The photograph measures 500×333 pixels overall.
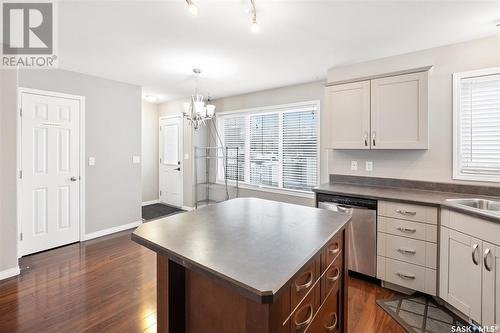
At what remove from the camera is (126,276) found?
2.72 meters

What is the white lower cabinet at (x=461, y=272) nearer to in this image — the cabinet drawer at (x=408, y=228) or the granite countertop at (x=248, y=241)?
the cabinet drawer at (x=408, y=228)

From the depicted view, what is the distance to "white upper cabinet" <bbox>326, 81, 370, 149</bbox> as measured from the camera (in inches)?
113

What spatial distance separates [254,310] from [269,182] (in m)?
3.71

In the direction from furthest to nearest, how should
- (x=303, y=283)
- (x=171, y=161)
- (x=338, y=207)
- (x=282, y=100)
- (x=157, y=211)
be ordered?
(x=171, y=161)
(x=157, y=211)
(x=282, y=100)
(x=338, y=207)
(x=303, y=283)

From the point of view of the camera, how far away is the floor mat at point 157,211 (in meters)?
4.97

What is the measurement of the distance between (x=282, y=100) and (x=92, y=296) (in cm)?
377

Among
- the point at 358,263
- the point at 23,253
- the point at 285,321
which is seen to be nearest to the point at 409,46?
the point at 358,263

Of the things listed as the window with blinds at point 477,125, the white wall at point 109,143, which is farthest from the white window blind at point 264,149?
the window with blinds at point 477,125

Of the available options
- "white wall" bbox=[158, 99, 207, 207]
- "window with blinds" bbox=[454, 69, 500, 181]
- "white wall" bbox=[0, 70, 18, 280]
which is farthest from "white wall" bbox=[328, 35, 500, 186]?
"white wall" bbox=[0, 70, 18, 280]

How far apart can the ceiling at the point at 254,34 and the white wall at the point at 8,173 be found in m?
0.71

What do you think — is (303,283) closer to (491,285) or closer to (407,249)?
(491,285)

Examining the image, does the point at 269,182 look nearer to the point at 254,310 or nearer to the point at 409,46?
the point at 409,46

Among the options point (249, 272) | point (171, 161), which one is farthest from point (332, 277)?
point (171, 161)

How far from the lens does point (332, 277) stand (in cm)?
148
